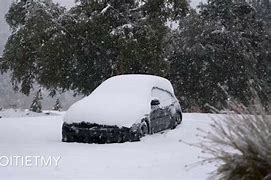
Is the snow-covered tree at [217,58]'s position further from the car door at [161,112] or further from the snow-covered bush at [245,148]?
the snow-covered bush at [245,148]

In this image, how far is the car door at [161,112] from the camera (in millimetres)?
11398

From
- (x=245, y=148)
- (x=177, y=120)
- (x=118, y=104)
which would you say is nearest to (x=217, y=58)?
(x=177, y=120)

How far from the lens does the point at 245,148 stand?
14.3 feet

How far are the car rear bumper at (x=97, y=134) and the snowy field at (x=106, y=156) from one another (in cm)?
29

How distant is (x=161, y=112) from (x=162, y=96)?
33.1 inches

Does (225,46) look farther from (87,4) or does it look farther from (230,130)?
(230,130)

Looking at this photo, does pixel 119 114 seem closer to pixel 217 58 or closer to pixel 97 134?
pixel 97 134

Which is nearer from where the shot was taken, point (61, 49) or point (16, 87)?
point (61, 49)

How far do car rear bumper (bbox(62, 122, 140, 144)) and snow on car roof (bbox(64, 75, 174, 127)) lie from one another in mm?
113

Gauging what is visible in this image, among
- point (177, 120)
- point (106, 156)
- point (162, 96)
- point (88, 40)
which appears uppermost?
point (88, 40)

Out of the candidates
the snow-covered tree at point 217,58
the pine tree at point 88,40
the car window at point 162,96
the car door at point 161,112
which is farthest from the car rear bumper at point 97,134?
the snow-covered tree at point 217,58

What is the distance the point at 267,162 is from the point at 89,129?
6421 millimetres

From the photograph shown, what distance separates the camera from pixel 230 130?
15.0 feet

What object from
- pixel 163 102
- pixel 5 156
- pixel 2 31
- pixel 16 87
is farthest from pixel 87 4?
pixel 2 31
